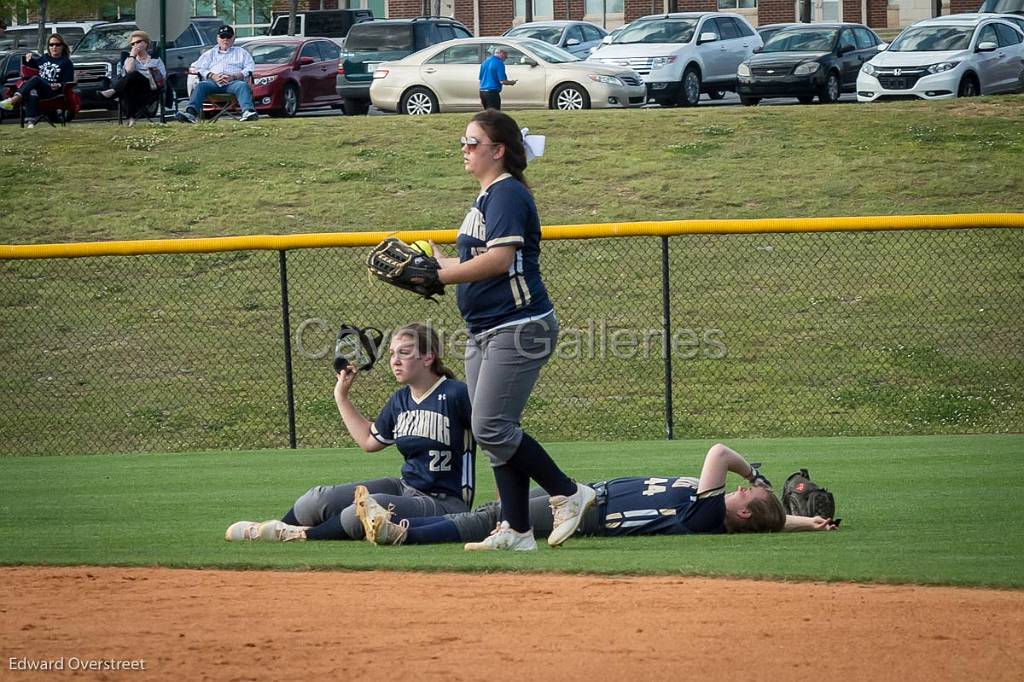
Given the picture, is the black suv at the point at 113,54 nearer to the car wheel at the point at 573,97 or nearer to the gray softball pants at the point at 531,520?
→ the car wheel at the point at 573,97

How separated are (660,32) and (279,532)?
22.0m

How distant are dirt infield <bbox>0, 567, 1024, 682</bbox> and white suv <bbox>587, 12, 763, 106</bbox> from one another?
21.0 meters

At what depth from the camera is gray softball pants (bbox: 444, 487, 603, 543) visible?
6660 millimetres

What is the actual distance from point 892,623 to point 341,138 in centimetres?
1686

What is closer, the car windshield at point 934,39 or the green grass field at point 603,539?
the green grass field at point 603,539

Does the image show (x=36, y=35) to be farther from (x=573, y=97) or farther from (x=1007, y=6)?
(x=1007, y=6)

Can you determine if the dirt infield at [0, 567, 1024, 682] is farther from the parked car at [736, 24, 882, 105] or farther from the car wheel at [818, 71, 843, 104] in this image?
the car wheel at [818, 71, 843, 104]

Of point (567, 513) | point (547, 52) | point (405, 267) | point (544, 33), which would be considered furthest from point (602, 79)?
point (405, 267)

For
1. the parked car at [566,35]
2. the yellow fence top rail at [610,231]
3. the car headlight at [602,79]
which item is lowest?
the yellow fence top rail at [610,231]

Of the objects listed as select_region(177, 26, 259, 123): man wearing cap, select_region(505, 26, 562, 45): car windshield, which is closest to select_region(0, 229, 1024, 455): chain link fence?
select_region(177, 26, 259, 123): man wearing cap

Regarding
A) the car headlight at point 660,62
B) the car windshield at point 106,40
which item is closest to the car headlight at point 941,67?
the car headlight at point 660,62

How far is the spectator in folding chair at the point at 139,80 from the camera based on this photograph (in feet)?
70.4

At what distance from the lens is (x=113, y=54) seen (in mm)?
29469

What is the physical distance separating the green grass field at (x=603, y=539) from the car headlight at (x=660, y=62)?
16.3 metres
